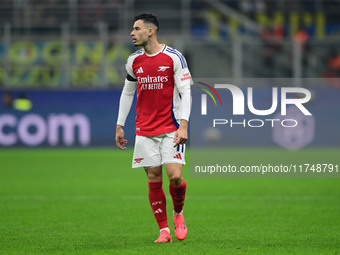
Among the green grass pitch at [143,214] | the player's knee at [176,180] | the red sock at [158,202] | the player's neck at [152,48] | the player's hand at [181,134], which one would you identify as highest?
the player's neck at [152,48]

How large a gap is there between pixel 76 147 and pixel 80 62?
2.52m

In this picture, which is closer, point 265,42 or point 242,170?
point 242,170

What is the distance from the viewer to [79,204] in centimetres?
1004

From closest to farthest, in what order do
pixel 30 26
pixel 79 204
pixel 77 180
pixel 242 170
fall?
pixel 79 204
pixel 77 180
pixel 242 170
pixel 30 26

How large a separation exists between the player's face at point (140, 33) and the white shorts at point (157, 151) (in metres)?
0.86

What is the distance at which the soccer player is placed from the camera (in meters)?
6.56

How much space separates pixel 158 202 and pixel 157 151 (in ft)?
1.67

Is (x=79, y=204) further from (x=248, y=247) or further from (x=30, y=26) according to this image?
(x=30, y=26)

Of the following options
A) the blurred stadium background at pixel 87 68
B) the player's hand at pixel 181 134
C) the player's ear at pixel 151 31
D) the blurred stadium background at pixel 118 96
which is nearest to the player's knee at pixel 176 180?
the player's hand at pixel 181 134

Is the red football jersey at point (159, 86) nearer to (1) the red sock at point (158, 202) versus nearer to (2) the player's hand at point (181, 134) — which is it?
(2) the player's hand at point (181, 134)

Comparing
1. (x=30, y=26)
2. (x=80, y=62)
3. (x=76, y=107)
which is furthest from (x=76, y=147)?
(x=30, y=26)

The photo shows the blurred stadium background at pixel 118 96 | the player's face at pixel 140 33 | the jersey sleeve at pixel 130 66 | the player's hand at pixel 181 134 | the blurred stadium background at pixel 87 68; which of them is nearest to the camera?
the player's hand at pixel 181 134

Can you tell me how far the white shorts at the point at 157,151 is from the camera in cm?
659

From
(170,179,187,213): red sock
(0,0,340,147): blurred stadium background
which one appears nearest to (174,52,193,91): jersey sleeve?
(170,179,187,213): red sock
